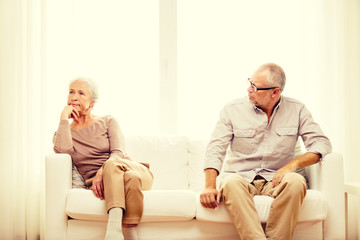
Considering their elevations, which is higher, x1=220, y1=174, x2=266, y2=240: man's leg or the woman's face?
the woman's face

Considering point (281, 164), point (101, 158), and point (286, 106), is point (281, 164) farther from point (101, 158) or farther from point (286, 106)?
point (101, 158)

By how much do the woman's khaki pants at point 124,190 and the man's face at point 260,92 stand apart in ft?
2.72

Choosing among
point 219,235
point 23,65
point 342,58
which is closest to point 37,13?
point 23,65

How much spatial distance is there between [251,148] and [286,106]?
34 cm

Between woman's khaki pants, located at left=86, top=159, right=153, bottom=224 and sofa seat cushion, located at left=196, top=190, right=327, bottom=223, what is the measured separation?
1.11 feet

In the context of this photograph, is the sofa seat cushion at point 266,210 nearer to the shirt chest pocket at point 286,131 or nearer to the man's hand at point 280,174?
the man's hand at point 280,174

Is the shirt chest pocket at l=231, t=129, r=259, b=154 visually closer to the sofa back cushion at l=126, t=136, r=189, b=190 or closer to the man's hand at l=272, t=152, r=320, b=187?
the man's hand at l=272, t=152, r=320, b=187

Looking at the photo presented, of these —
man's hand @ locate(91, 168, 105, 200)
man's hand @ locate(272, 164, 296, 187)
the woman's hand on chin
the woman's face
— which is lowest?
man's hand @ locate(91, 168, 105, 200)

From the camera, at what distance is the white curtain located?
10.6 ft

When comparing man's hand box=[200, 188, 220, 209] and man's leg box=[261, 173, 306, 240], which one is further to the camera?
man's hand box=[200, 188, 220, 209]

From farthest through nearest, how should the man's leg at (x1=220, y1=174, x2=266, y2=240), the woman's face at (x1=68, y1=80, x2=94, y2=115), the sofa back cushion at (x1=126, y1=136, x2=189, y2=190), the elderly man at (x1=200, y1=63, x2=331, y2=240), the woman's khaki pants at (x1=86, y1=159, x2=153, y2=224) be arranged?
the sofa back cushion at (x1=126, y1=136, x2=189, y2=190) → the woman's face at (x1=68, y1=80, x2=94, y2=115) → the elderly man at (x1=200, y1=63, x2=331, y2=240) → the woman's khaki pants at (x1=86, y1=159, x2=153, y2=224) → the man's leg at (x1=220, y1=174, x2=266, y2=240)

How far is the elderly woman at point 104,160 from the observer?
7.12 ft

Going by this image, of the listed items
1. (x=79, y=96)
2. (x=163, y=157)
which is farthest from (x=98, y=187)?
(x=163, y=157)

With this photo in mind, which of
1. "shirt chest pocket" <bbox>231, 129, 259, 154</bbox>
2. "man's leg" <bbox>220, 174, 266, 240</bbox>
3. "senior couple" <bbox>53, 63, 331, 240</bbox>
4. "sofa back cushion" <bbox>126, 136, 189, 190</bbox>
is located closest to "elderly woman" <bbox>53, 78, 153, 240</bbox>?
"senior couple" <bbox>53, 63, 331, 240</bbox>
